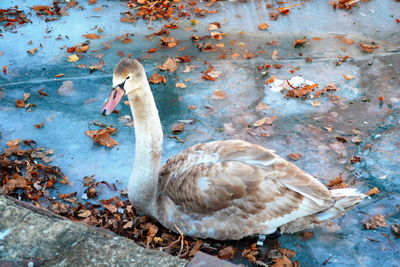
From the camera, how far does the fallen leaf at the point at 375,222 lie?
172 inches

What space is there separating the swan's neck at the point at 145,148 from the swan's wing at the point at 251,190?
312 millimetres

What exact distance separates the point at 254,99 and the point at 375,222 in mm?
2413

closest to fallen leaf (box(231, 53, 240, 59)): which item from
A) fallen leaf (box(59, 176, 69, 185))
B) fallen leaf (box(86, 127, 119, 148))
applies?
fallen leaf (box(86, 127, 119, 148))

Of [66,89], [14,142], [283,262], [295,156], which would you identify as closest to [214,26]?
[66,89]

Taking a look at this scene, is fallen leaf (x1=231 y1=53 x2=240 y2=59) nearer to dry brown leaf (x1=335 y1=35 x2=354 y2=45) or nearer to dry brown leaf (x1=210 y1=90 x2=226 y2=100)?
dry brown leaf (x1=210 y1=90 x2=226 y2=100)

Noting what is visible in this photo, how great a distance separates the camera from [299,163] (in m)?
5.24

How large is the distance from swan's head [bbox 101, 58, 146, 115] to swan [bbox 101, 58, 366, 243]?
13 mm

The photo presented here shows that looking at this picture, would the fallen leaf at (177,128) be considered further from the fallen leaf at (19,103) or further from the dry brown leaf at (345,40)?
the dry brown leaf at (345,40)

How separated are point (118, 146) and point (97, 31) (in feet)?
9.45

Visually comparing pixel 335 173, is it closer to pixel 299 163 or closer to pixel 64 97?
pixel 299 163

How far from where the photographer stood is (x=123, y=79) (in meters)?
3.91

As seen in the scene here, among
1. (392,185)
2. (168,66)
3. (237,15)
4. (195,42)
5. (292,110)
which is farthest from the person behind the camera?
(237,15)

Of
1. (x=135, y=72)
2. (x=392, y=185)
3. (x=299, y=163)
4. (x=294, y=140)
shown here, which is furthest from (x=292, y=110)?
(x=135, y=72)

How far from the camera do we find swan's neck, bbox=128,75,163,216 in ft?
13.6
